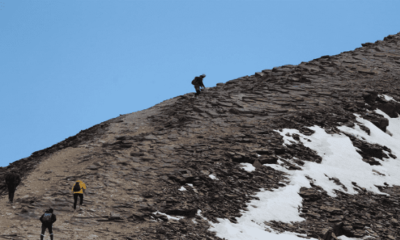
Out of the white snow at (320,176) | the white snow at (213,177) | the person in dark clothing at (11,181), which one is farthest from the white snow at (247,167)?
the person in dark clothing at (11,181)

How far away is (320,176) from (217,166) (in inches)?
230

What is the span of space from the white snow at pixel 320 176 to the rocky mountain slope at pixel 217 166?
168mm

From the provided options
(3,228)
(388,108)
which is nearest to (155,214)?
(3,228)

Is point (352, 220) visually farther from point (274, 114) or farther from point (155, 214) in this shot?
point (274, 114)

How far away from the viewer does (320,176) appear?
2389cm

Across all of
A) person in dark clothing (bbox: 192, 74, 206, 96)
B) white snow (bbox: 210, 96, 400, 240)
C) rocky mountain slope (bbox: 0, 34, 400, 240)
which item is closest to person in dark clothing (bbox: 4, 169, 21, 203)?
rocky mountain slope (bbox: 0, 34, 400, 240)

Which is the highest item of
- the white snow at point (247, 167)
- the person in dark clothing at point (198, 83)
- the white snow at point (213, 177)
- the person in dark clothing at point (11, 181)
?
the person in dark clothing at point (198, 83)

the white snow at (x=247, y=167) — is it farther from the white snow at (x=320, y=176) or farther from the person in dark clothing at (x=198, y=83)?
the person in dark clothing at (x=198, y=83)

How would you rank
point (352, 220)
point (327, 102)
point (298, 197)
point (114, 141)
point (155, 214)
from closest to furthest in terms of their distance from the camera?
point (155, 214), point (352, 220), point (298, 197), point (114, 141), point (327, 102)

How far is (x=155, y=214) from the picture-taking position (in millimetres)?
18188

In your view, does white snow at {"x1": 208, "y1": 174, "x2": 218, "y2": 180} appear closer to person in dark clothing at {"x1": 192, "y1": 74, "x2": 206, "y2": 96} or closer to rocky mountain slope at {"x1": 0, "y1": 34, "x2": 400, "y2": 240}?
rocky mountain slope at {"x1": 0, "y1": 34, "x2": 400, "y2": 240}

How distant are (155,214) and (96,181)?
4183mm

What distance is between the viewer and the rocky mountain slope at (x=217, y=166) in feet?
59.1

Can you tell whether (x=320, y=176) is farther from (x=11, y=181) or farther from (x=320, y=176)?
(x=11, y=181)
